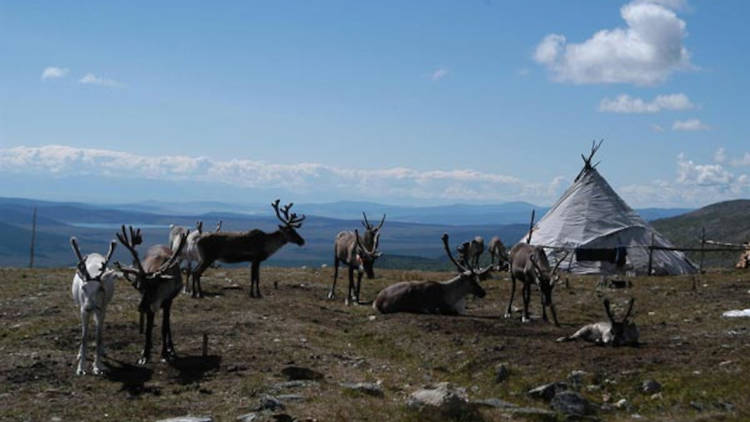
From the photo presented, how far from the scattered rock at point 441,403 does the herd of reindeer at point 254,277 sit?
18.7ft

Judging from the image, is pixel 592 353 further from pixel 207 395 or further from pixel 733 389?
pixel 207 395

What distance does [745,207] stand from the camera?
189 meters

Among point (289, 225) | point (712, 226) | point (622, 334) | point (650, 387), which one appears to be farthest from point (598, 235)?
point (712, 226)

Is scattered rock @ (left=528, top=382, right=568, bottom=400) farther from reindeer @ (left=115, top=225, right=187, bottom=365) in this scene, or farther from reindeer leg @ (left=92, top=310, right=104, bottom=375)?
reindeer leg @ (left=92, top=310, right=104, bottom=375)

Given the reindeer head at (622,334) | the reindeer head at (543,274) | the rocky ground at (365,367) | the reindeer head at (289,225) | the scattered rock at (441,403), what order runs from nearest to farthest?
the scattered rock at (441,403) → the rocky ground at (365,367) → the reindeer head at (622,334) → the reindeer head at (543,274) → the reindeer head at (289,225)

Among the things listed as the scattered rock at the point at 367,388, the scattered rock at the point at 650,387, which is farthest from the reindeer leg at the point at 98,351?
the scattered rock at the point at 650,387

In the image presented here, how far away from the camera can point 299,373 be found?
1416cm

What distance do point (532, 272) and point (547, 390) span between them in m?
9.11

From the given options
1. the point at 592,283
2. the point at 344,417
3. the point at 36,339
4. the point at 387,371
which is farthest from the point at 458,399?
the point at 592,283

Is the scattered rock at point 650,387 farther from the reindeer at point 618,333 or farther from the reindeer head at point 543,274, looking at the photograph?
the reindeer head at point 543,274

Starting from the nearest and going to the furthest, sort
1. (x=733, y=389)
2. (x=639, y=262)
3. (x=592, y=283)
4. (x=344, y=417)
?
(x=344, y=417)
(x=733, y=389)
(x=592, y=283)
(x=639, y=262)

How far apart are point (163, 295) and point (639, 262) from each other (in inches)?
1202

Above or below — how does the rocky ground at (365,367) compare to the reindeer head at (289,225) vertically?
below

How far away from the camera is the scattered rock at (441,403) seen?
36.9 ft
